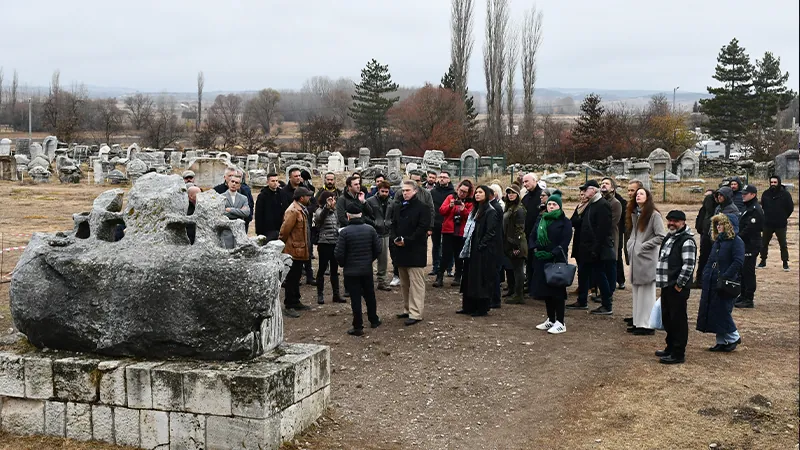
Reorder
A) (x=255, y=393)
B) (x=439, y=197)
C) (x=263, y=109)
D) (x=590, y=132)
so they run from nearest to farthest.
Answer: (x=255, y=393), (x=439, y=197), (x=590, y=132), (x=263, y=109)

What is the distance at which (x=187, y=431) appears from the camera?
5.31m

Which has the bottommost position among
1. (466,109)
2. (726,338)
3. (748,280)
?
(726,338)

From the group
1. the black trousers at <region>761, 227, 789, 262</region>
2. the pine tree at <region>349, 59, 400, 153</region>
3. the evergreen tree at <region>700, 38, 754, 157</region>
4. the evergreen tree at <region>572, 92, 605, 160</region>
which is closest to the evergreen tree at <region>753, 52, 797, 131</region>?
the evergreen tree at <region>700, 38, 754, 157</region>

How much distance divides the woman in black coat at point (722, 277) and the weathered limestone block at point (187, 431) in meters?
5.22

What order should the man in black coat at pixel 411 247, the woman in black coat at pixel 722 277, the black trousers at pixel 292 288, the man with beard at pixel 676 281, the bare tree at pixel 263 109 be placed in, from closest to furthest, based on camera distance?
the man with beard at pixel 676 281, the woman in black coat at pixel 722 277, the man in black coat at pixel 411 247, the black trousers at pixel 292 288, the bare tree at pixel 263 109

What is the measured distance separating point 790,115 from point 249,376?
174ft

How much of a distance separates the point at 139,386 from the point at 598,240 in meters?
6.01

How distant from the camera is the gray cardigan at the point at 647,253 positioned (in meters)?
8.56

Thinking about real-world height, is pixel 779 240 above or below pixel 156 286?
below

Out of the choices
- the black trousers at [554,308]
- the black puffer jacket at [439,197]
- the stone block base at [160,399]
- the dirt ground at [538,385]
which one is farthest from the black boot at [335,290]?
the stone block base at [160,399]

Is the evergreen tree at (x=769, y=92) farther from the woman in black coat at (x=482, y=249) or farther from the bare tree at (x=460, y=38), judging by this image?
the woman in black coat at (x=482, y=249)

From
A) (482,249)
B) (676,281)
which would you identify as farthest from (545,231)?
(676,281)

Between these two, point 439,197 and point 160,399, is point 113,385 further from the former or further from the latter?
point 439,197

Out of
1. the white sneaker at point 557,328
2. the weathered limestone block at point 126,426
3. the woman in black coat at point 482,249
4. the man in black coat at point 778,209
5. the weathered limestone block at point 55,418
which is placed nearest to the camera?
the weathered limestone block at point 126,426
